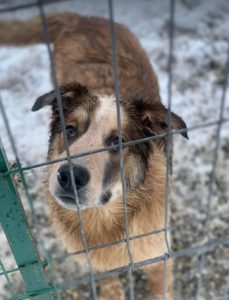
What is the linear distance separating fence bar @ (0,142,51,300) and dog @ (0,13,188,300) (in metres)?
0.26

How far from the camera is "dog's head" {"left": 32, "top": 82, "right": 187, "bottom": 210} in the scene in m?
1.70

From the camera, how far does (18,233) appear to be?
1500mm

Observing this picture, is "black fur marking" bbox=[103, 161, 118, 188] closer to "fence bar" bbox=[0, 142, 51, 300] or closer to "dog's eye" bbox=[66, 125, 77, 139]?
"dog's eye" bbox=[66, 125, 77, 139]

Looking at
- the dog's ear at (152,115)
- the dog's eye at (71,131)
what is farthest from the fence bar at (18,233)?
the dog's ear at (152,115)

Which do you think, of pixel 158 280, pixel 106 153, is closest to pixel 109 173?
pixel 106 153

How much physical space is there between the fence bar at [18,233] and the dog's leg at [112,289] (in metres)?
0.89

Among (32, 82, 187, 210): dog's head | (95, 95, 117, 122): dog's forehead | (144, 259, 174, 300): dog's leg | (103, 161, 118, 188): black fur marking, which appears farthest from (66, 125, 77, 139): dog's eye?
(144, 259, 174, 300): dog's leg

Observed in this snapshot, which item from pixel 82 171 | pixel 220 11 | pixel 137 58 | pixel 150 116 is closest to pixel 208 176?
pixel 137 58

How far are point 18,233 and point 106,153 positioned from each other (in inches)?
20.6

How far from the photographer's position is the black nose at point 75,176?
5.30 feet

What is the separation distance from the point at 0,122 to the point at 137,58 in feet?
4.82

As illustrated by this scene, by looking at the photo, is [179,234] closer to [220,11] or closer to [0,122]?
[0,122]

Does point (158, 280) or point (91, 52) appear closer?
point (158, 280)

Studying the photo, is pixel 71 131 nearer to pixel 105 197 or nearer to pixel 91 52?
pixel 105 197
